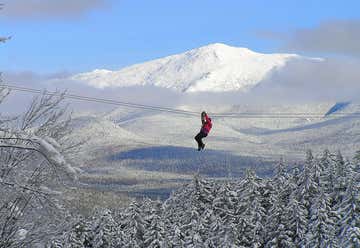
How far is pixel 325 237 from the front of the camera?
1220 inches

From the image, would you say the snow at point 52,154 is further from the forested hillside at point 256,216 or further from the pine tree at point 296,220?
the pine tree at point 296,220

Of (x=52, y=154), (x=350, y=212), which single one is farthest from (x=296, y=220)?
(x=52, y=154)

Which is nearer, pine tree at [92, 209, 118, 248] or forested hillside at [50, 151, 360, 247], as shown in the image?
forested hillside at [50, 151, 360, 247]

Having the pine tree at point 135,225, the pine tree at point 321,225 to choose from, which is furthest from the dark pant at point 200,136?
the pine tree at point 135,225

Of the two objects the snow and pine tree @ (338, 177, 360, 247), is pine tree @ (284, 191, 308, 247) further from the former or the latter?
the snow

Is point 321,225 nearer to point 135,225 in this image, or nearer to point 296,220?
point 296,220

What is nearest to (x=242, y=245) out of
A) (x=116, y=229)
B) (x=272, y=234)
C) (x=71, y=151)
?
(x=272, y=234)

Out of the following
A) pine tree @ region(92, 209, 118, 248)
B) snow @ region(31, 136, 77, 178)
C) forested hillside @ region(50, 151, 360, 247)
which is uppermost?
snow @ region(31, 136, 77, 178)

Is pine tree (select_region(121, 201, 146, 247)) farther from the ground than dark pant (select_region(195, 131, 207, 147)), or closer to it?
closer to it

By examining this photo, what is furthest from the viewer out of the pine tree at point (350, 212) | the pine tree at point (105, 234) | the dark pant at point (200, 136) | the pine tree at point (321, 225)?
the pine tree at point (105, 234)

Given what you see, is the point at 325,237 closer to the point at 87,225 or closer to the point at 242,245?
the point at 242,245

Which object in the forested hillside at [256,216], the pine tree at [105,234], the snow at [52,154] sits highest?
the snow at [52,154]

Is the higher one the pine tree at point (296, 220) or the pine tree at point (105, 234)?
the pine tree at point (296, 220)

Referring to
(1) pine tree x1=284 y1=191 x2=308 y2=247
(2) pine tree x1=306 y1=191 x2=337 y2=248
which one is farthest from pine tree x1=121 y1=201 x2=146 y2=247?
(2) pine tree x1=306 y1=191 x2=337 y2=248
